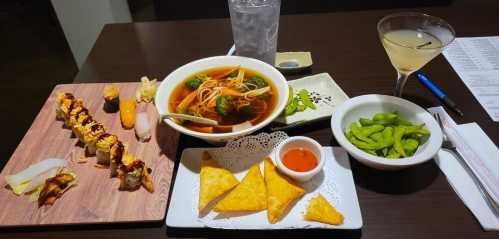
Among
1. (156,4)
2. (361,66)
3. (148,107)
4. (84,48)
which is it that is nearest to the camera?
(148,107)

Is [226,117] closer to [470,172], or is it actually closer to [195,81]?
[195,81]

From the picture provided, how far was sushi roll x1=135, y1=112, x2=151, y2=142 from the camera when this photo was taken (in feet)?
3.45

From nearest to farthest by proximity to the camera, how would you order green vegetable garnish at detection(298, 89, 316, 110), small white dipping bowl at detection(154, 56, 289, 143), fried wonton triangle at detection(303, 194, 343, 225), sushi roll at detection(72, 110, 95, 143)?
fried wonton triangle at detection(303, 194, 343, 225), small white dipping bowl at detection(154, 56, 289, 143), sushi roll at detection(72, 110, 95, 143), green vegetable garnish at detection(298, 89, 316, 110)

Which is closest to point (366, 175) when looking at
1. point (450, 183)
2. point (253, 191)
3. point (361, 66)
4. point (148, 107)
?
point (450, 183)

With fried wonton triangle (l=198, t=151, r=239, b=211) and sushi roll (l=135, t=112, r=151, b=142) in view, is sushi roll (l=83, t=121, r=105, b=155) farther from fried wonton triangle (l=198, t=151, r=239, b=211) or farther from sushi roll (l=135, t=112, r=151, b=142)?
fried wonton triangle (l=198, t=151, r=239, b=211)

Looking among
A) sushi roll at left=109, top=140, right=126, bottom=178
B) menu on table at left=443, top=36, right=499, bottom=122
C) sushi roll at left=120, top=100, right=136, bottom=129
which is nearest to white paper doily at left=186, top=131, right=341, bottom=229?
sushi roll at left=109, top=140, right=126, bottom=178

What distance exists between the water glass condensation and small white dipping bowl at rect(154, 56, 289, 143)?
0.41ft

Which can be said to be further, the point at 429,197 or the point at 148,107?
the point at 148,107

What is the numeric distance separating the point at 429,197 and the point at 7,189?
3.83 feet

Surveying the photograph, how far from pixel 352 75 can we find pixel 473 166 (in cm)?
53

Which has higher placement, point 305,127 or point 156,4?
point 305,127

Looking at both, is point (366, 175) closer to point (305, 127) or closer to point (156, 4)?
point (305, 127)

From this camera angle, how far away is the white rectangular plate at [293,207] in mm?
792

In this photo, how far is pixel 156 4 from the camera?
2.50m
